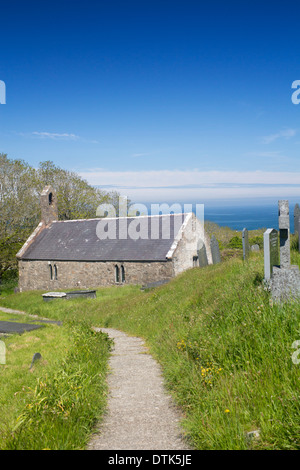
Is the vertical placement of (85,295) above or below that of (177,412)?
below

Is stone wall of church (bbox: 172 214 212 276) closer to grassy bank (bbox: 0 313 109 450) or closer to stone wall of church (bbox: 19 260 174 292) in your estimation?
stone wall of church (bbox: 19 260 174 292)

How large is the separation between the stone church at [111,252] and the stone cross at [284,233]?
1933 cm

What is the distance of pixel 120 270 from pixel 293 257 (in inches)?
826

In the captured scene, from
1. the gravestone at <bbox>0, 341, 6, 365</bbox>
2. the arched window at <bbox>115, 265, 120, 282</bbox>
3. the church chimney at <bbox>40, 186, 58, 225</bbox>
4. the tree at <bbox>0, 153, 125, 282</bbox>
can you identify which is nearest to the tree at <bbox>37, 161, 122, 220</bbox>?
the tree at <bbox>0, 153, 125, 282</bbox>

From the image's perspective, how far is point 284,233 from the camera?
8.70 m

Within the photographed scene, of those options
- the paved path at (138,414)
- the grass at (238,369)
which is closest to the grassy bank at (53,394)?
the paved path at (138,414)

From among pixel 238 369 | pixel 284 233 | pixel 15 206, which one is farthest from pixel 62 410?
pixel 15 206

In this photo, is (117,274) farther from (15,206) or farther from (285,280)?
(285,280)

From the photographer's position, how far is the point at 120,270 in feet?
101

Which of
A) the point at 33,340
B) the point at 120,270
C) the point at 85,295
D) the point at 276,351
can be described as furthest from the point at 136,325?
the point at 120,270

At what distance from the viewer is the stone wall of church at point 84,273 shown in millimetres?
29047

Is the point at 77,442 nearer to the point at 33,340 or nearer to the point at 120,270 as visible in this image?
the point at 33,340

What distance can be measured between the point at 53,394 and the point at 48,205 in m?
36.6

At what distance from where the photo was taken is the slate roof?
30.0m
